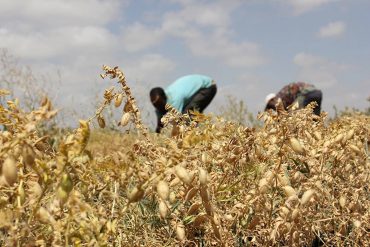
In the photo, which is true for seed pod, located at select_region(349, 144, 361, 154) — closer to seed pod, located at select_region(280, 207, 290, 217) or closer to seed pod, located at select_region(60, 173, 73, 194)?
seed pod, located at select_region(280, 207, 290, 217)

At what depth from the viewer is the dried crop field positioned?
3.52ft

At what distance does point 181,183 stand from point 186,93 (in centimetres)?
563

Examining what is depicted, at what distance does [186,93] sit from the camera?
23.6 feet

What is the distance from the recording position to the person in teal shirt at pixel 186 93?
277 inches

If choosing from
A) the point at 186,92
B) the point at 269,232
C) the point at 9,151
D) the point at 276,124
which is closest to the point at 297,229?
→ the point at 269,232

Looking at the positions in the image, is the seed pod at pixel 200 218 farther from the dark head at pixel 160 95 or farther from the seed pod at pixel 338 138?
the dark head at pixel 160 95

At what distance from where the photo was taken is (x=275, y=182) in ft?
5.16

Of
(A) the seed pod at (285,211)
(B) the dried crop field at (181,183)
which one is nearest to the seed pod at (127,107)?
(B) the dried crop field at (181,183)

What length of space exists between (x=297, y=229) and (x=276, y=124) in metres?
0.28

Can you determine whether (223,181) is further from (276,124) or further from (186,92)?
(186,92)

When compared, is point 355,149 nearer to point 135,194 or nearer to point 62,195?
point 135,194

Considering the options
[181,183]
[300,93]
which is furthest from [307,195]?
[300,93]

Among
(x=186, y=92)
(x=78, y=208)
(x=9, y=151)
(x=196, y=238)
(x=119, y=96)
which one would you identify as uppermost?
(x=186, y=92)

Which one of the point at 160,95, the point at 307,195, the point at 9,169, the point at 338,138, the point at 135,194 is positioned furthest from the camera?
the point at 160,95
